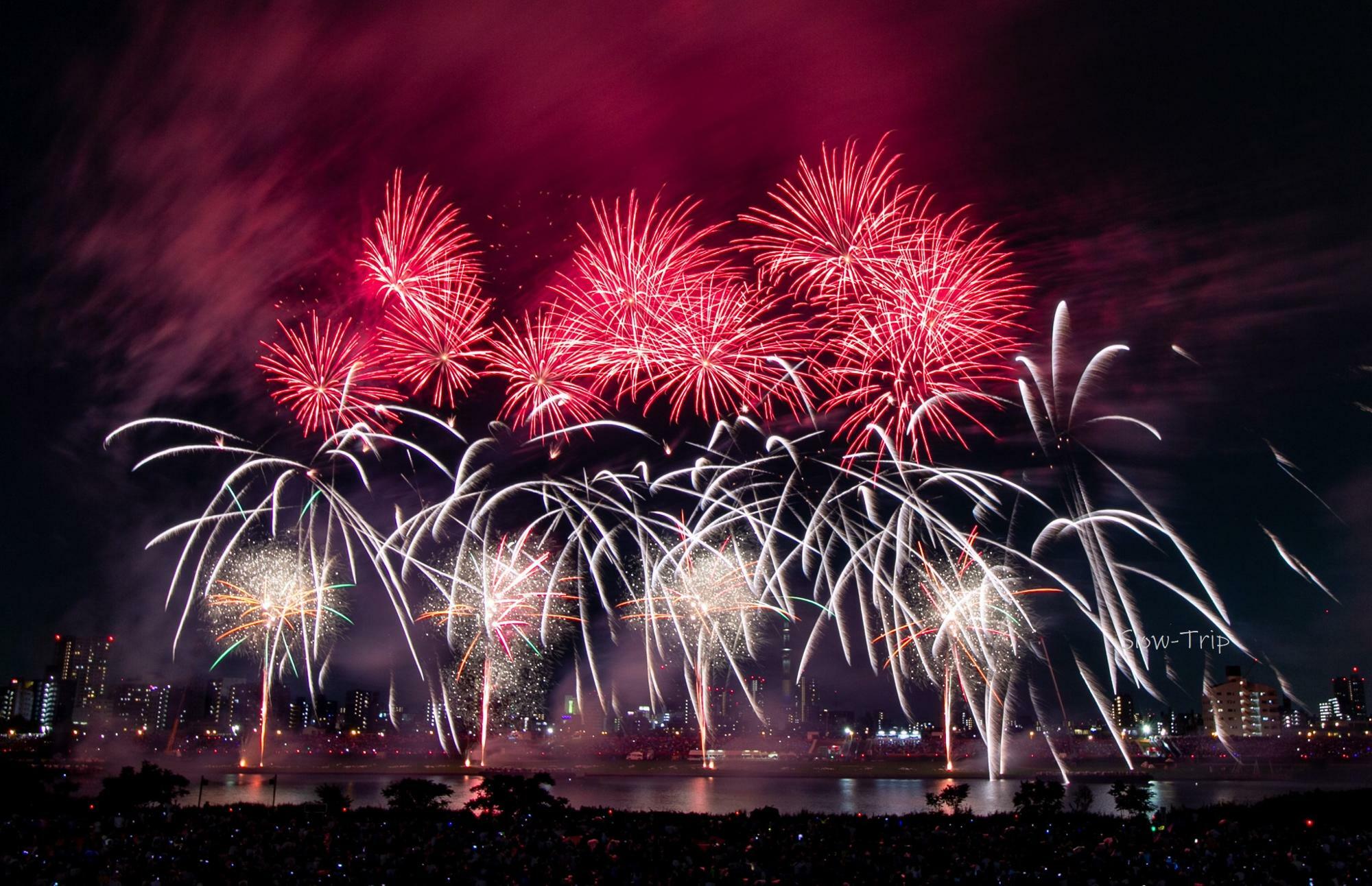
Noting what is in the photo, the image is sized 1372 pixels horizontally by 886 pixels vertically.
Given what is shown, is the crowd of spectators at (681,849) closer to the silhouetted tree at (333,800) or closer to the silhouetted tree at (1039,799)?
the silhouetted tree at (1039,799)

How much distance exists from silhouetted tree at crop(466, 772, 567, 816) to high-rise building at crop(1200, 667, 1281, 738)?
122399 millimetres

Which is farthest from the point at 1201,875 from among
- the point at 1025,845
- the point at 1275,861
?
the point at 1025,845

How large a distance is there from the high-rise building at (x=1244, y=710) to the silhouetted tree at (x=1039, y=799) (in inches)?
4481

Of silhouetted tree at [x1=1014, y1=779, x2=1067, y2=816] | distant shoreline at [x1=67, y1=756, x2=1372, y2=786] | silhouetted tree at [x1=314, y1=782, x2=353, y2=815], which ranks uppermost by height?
silhouetted tree at [x1=314, y1=782, x2=353, y2=815]

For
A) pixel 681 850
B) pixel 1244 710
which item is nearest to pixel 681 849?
pixel 681 850

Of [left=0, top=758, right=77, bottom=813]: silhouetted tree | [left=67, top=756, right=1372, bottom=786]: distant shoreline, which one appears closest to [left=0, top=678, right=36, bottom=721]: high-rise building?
[left=67, top=756, right=1372, bottom=786]: distant shoreline

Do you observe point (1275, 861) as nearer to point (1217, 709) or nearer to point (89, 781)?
A: point (89, 781)

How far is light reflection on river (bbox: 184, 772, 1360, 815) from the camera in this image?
46.2 metres

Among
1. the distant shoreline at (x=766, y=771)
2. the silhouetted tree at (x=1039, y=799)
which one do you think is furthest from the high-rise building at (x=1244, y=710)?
the silhouetted tree at (x=1039, y=799)

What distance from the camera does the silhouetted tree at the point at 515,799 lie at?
25544 mm

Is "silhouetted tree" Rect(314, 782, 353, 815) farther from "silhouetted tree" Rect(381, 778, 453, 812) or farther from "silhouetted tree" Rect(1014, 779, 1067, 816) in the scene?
"silhouetted tree" Rect(1014, 779, 1067, 816)

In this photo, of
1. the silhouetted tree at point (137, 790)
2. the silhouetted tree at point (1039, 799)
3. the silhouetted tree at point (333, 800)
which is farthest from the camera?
the silhouetted tree at point (137, 790)

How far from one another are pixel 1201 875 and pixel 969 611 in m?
23.3

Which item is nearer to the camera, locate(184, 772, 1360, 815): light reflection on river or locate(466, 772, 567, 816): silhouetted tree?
locate(466, 772, 567, 816): silhouetted tree
